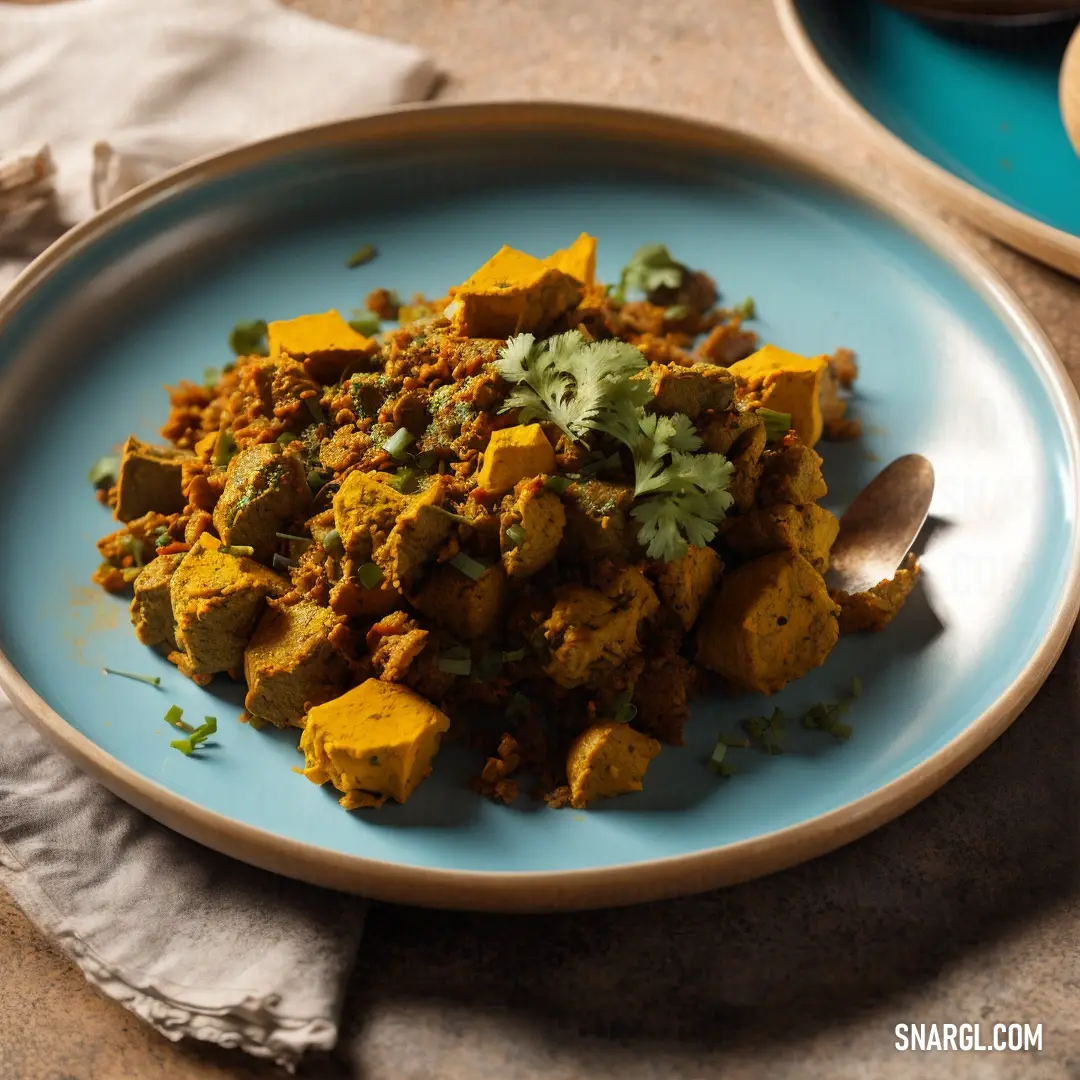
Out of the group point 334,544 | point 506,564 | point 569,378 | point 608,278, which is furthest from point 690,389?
point 608,278

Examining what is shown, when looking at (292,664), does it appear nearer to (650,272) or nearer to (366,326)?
(366,326)

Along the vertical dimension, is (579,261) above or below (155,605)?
above

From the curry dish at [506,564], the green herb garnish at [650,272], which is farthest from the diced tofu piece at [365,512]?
the green herb garnish at [650,272]

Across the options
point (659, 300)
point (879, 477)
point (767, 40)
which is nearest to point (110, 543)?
point (659, 300)

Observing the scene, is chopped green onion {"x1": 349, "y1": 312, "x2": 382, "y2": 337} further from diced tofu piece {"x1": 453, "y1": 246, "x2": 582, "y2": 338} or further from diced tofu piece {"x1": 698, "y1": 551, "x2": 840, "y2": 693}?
diced tofu piece {"x1": 698, "y1": 551, "x2": 840, "y2": 693}

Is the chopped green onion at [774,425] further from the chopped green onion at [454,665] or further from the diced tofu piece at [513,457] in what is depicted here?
the chopped green onion at [454,665]

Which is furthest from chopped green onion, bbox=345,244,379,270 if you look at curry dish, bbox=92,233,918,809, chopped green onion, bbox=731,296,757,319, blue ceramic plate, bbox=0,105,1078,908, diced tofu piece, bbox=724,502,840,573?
diced tofu piece, bbox=724,502,840,573
